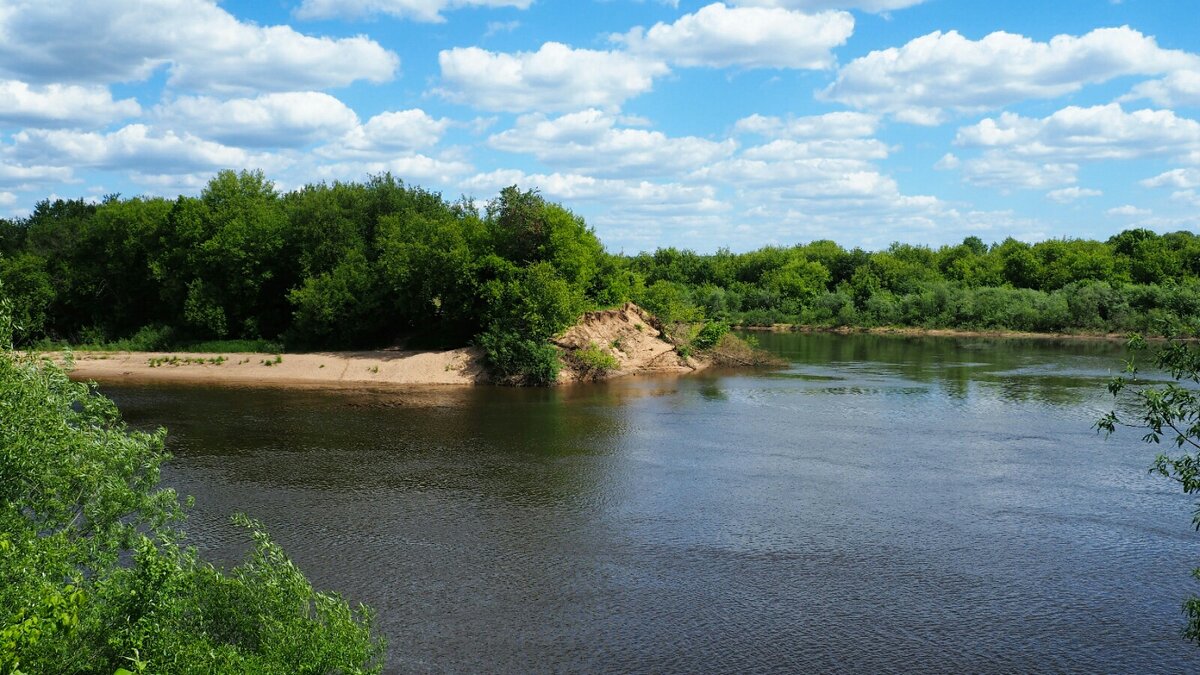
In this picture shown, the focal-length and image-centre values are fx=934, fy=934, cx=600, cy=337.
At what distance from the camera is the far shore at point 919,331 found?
82.7 metres

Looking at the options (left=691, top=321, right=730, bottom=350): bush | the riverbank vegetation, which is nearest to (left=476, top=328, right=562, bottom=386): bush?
the riverbank vegetation

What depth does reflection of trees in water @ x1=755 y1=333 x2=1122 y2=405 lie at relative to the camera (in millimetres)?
47000

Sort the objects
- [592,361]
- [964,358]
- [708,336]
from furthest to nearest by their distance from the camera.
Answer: [964,358] → [708,336] → [592,361]

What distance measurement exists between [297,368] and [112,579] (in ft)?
134

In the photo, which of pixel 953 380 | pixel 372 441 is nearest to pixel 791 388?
pixel 953 380

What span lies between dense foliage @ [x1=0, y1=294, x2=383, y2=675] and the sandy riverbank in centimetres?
3485

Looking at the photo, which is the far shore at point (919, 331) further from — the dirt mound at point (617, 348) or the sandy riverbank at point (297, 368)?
the sandy riverbank at point (297, 368)

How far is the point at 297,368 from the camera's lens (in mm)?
50562

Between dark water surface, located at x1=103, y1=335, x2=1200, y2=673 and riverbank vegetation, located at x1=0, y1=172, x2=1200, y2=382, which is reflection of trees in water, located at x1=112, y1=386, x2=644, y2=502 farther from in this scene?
riverbank vegetation, located at x1=0, y1=172, x2=1200, y2=382

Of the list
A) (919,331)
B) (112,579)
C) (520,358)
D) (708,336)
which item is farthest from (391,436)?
(919,331)

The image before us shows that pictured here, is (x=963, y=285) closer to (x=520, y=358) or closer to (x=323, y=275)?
(x=520, y=358)

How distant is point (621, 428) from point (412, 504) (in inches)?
503

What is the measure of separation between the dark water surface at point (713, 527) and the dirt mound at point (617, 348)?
9.79 m

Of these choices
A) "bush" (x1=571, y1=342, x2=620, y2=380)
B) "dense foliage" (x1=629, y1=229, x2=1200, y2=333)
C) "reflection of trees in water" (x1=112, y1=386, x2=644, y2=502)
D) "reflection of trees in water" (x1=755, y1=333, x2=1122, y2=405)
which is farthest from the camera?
"dense foliage" (x1=629, y1=229, x2=1200, y2=333)
